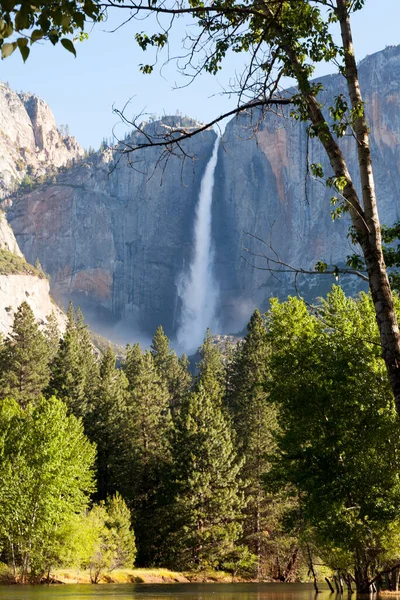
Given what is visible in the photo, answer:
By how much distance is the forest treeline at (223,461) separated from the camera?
26609mm

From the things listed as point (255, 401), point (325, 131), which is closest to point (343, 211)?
point (325, 131)

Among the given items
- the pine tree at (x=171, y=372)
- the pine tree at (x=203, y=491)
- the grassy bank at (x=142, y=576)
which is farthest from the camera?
the pine tree at (x=171, y=372)

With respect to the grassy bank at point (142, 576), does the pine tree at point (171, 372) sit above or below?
above

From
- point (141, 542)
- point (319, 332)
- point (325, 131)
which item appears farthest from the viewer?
point (141, 542)

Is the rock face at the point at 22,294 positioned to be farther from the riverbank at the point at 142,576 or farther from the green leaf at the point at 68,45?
the green leaf at the point at 68,45

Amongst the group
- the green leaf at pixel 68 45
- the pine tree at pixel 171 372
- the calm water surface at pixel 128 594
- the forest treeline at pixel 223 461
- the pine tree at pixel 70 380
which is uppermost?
the pine tree at pixel 171 372

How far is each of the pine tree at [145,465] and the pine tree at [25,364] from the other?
11.6 m

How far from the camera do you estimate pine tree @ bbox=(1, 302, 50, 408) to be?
72.1 m

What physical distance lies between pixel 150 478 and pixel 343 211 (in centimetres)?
5548

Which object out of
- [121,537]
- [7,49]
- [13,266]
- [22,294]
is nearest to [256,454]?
[121,537]

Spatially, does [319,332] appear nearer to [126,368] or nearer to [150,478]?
[150,478]

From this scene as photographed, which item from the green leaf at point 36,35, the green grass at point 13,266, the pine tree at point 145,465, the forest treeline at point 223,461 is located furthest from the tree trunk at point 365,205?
the green grass at point 13,266

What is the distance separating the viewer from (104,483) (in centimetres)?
6512

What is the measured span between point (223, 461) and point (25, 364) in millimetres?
29749
